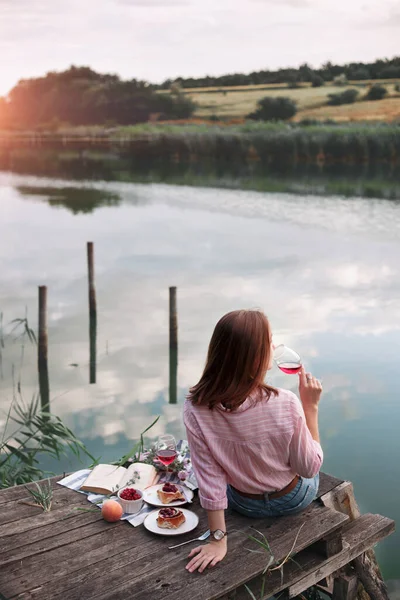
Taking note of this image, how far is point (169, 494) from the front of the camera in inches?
160

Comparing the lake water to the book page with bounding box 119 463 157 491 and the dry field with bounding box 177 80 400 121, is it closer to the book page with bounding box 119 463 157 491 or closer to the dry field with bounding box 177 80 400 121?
the book page with bounding box 119 463 157 491

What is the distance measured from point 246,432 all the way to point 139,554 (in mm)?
719

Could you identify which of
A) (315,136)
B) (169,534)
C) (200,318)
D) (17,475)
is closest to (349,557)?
(169,534)

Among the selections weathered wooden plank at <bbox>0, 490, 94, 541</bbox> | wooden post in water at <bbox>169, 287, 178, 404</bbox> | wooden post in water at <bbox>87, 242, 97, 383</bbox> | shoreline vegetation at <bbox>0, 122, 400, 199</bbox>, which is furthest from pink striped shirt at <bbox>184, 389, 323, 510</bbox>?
shoreline vegetation at <bbox>0, 122, 400, 199</bbox>

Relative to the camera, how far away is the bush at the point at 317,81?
53.4m

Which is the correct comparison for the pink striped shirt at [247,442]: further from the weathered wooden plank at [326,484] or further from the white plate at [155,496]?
the weathered wooden plank at [326,484]

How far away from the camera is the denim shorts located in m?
3.76

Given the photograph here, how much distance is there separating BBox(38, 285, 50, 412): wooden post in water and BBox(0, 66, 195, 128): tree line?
43593 mm

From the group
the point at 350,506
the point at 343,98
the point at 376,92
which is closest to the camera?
the point at 350,506

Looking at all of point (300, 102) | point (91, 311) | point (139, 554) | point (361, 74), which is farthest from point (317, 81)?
point (139, 554)

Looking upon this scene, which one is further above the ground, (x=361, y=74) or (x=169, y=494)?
(x=361, y=74)

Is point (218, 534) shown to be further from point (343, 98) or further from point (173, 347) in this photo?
point (343, 98)

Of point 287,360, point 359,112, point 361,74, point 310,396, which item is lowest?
point 310,396

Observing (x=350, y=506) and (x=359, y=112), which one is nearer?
(x=350, y=506)
